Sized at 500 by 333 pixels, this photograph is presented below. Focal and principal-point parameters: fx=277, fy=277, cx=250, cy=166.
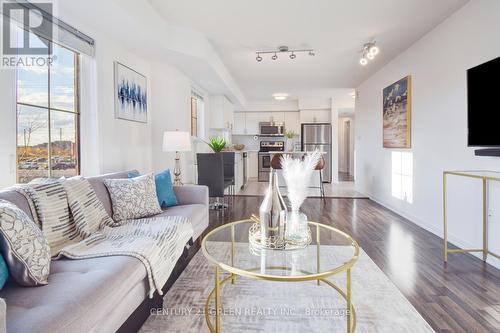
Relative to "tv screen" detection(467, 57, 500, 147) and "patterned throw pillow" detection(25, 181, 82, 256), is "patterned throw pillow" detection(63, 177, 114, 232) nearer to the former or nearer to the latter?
"patterned throw pillow" detection(25, 181, 82, 256)

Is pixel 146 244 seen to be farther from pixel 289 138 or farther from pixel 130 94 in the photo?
pixel 289 138

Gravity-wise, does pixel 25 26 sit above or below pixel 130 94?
above

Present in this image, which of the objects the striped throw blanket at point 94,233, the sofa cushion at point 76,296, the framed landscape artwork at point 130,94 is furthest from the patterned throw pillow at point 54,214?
the framed landscape artwork at point 130,94

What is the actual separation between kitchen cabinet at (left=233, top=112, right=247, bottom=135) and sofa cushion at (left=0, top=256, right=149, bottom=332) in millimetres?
7792

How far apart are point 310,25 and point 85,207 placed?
10.1 ft

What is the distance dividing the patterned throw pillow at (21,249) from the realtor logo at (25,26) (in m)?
1.35

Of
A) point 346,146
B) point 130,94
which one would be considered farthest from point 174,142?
point 346,146

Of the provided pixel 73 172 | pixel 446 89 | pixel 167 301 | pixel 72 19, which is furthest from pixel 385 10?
pixel 73 172

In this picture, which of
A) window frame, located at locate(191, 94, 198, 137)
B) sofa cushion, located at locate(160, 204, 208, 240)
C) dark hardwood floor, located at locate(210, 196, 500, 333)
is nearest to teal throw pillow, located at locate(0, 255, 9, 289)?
sofa cushion, located at locate(160, 204, 208, 240)

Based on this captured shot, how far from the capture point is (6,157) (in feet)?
6.22

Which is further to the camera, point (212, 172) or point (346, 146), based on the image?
point (346, 146)

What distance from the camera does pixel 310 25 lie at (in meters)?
3.33

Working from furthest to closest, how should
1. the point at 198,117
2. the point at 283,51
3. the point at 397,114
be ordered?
the point at 198,117 → the point at 397,114 → the point at 283,51

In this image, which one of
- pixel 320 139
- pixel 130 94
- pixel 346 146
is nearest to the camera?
pixel 130 94
